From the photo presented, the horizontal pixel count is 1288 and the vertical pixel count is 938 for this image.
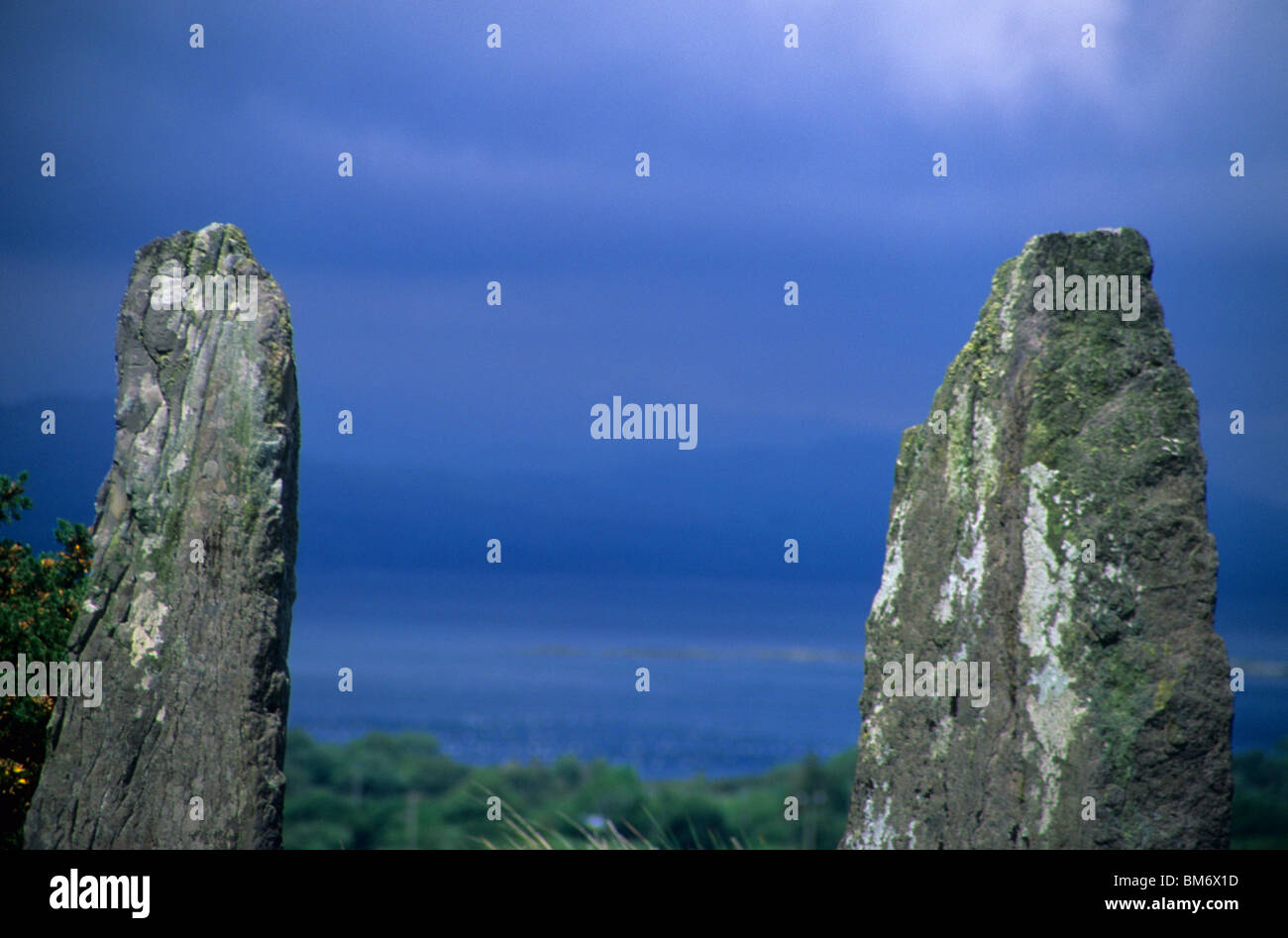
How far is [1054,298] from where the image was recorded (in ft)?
20.4

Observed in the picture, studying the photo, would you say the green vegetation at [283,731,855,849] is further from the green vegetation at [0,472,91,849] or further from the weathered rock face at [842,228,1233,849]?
the green vegetation at [0,472,91,849]

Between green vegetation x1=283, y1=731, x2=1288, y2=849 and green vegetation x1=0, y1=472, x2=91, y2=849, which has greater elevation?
green vegetation x1=0, y1=472, x2=91, y2=849

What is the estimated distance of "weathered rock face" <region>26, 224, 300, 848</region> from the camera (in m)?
6.38

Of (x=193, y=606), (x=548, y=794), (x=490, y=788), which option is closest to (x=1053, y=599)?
(x=193, y=606)

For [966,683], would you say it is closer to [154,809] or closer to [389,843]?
[154,809]

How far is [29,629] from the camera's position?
25.9 ft

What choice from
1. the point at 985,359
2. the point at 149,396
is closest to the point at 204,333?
the point at 149,396

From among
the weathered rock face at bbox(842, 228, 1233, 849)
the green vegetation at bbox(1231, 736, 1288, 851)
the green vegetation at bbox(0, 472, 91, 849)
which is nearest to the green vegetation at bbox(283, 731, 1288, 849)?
the green vegetation at bbox(1231, 736, 1288, 851)

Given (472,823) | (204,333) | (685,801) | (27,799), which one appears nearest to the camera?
(204,333)

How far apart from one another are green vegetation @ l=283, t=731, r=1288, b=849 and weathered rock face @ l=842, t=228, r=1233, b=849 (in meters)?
5.72

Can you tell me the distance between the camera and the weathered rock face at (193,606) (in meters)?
6.38

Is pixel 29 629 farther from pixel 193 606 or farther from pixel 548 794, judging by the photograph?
pixel 548 794

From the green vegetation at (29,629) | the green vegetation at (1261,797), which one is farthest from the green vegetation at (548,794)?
the green vegetation at (29,629)

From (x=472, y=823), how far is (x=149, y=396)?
466cm
